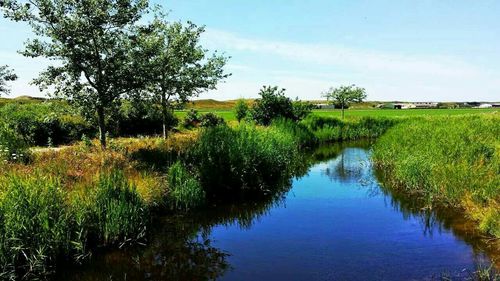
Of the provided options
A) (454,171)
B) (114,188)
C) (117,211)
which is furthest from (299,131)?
(117,211)

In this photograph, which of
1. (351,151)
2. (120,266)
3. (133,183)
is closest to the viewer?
(120,266)

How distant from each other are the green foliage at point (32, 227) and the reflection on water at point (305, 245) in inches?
24.5

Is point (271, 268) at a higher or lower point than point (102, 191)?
lower

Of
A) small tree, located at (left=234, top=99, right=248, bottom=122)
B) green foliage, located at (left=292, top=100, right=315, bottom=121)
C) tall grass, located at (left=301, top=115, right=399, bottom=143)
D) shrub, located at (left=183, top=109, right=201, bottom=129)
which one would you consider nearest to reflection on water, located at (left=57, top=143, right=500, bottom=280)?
shrub, located at (left=183, top=109, right=201, bottom=129)

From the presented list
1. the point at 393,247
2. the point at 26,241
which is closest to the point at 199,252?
the point at 26,241

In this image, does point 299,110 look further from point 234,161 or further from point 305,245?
point 305,245

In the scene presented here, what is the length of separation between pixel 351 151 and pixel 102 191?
84.5 feet

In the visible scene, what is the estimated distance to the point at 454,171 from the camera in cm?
1426

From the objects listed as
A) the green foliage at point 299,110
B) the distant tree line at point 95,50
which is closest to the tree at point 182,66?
the distant tree line at point 95,50

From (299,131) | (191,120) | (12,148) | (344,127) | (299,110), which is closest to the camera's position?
(12,148)

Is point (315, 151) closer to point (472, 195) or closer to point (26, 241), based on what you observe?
point (472, 195)

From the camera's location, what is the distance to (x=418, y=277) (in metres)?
9.27

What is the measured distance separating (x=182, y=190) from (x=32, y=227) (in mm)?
5500

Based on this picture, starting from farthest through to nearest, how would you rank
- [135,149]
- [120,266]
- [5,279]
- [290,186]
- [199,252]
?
[290,186] → [135,149] → [199,252] → [120,266] → [5,279]
